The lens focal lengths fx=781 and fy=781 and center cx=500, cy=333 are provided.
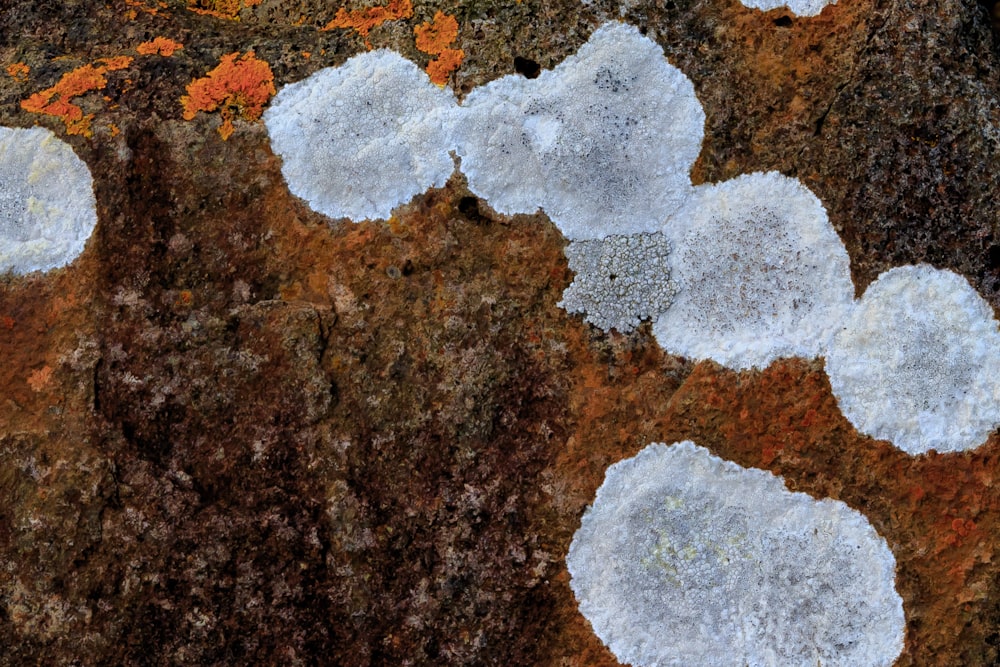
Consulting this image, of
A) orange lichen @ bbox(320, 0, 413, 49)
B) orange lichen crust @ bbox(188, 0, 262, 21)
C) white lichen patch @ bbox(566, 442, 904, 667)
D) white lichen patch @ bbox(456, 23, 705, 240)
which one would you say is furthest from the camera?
orange lichen crust @ bbox(188, 0, 262, 21)

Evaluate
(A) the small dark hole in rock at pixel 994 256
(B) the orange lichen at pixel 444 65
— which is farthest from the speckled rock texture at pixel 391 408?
(B) the orange lichen at pixel 444 65

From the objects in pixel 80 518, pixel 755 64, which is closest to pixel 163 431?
pixel 80 518

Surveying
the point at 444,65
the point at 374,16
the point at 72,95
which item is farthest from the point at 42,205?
the point at 444,65

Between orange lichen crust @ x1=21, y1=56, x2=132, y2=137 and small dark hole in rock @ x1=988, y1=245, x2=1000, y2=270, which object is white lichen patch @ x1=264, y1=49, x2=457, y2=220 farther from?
small dark hole in rock @ x1=988, y1=245, x2=1000, y2=270

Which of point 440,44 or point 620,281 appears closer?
point 620,281

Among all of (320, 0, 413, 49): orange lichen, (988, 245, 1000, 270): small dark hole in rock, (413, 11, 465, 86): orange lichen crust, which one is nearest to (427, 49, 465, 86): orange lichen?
(413, 11, 465, 86): orange lichen crust

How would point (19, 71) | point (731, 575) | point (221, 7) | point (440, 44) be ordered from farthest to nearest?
point (221, 7) → point (19, 71) → point (440, 44) → point (731, 575)

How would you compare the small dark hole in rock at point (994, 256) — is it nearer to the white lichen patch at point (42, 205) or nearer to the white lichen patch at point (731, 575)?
the white lichen patch at point (731, 575)

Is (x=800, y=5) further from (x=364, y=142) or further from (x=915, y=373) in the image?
(x=364, y=142)
